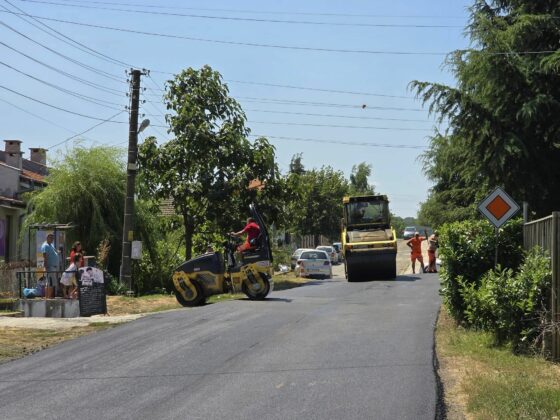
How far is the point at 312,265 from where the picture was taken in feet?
113

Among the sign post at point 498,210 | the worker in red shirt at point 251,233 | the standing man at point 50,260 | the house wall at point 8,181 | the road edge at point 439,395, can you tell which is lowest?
the road edge at point 439,395

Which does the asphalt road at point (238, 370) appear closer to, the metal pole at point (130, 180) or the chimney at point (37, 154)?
the metal pole at point (130, 180)

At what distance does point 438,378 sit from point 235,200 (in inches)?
779

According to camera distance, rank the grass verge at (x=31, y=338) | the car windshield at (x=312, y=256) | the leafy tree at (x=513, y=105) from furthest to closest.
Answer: the car windshield at (x=312, y=256) < the leafy tree at (x=513, y=105) < the grass verge at (x=31, y=338)

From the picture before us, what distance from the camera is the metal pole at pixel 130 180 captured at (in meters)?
21.8

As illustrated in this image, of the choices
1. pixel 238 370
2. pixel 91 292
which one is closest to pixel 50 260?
pixel 91 292

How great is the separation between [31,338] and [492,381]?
8.03 meters

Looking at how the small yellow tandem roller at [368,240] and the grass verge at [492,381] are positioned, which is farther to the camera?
the small yellow tandem roller at [368,240]

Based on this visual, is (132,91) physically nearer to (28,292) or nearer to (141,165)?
(141,165)

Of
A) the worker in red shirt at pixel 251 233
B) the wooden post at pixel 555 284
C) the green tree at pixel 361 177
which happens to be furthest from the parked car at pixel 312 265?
the green tree at pixel 361 177

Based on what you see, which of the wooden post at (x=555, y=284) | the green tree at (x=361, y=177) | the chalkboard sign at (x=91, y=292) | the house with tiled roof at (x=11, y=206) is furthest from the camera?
the green tree at (x=361, y=177)

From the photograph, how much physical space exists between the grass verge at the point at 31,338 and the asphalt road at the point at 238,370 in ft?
1.36

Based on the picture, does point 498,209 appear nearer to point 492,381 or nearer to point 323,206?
point 492,381

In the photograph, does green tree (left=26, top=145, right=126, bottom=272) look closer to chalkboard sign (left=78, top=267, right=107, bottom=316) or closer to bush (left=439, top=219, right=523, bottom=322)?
chalkboard sign (left=78, top=267, right=107, bottom=316)
